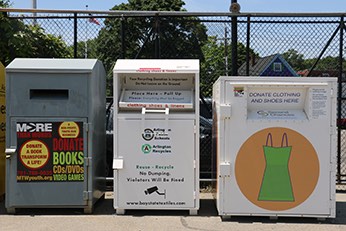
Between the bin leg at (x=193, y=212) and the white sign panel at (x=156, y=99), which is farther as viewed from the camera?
the bin leg at (x=193, y=212)

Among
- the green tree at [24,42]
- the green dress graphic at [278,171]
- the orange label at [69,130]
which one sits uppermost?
the green tree at [24,42]

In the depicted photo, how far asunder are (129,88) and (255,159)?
72.5 inches

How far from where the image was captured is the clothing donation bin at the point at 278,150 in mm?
5098

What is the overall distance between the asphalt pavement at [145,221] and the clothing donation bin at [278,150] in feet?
0.48

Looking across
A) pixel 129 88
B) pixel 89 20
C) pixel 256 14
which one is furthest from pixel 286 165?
pixel 89 20

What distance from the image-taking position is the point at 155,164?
534cm

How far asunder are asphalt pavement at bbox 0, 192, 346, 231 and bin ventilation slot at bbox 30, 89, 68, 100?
147 cm

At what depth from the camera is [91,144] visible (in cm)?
538

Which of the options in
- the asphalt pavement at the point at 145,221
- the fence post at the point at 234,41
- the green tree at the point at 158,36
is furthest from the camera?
the green tree at the point at 158,36

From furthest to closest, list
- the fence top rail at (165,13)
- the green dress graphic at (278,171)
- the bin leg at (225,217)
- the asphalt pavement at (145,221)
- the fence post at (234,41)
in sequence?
the fence post at (234,41) → the fence top rail at (165,13) → the bin leg at (225,217) → the green dress graphic at (278,171) → the asphalt pavement at (145,221)

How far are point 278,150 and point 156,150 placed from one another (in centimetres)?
146

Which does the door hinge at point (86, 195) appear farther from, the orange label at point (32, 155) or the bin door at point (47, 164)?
the orange label at point (32, 155)

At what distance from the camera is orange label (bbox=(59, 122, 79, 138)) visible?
17.5 ft

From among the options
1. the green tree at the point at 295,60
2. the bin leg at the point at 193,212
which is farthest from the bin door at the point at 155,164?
the green tree at the point at 295,60
